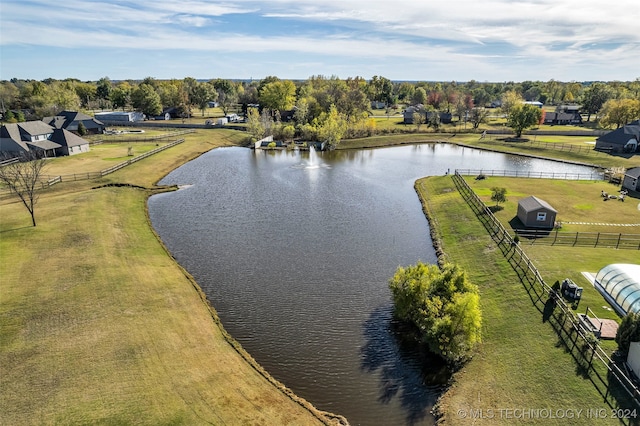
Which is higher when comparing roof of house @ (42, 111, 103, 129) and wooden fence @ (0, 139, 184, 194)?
roof of house @ (42, 111, 103, 129)

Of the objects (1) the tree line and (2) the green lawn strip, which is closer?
(2) the green lawn strip

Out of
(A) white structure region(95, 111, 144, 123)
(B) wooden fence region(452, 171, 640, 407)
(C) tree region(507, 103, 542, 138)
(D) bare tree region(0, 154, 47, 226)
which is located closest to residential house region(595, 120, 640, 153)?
(C) tree region(507, 103, 542, 138)

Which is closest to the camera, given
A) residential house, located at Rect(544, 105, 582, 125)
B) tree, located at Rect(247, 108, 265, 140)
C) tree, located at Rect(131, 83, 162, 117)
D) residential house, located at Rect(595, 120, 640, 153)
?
residential house, located at Rect(595, 120, 640, 153)

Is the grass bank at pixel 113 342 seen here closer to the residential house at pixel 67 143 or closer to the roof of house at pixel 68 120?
the residential house at pixel 67 143

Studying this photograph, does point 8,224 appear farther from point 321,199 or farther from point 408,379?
point 408,379

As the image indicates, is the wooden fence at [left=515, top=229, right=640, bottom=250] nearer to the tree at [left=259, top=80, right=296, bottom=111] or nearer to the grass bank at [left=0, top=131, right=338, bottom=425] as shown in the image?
the grass bank at [left=0, top=131, right=338, bottom=425]

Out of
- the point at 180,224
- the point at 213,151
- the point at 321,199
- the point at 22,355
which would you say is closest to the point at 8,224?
the point at 180,224

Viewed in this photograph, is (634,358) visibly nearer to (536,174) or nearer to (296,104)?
(536,174)
